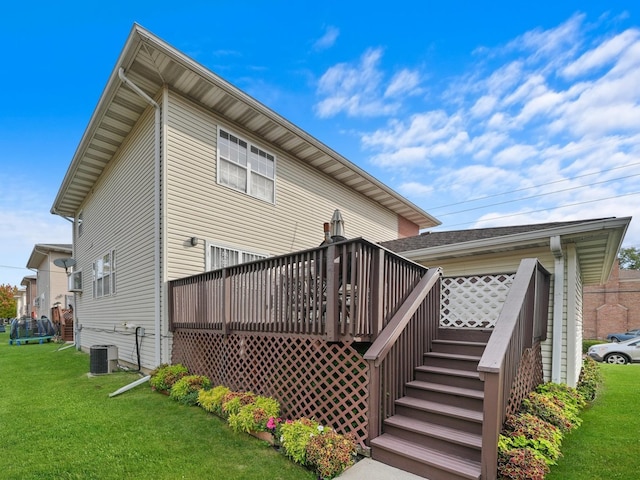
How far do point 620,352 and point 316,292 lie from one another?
14436 millimetres

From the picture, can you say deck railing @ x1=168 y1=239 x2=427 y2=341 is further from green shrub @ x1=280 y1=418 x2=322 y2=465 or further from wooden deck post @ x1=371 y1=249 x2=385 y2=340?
green shrub @ x1=280 y1=418 x2=322 y2=465

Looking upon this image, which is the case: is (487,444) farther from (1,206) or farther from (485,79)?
(1,206)

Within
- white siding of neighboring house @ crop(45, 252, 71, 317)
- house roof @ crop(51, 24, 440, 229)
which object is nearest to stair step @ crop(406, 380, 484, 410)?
house roof @ crop(51, 24, 440, 229)

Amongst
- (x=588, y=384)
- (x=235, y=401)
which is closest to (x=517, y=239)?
(x=588, y=384)

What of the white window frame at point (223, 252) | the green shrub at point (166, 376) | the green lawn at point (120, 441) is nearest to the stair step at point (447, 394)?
the green lawn at point (120, 441)

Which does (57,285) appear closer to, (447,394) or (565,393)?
(447,394)

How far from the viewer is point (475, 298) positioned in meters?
6.06

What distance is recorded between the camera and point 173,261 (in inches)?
275

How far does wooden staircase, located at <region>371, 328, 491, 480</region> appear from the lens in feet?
10.4

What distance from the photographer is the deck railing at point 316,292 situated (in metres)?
3.89

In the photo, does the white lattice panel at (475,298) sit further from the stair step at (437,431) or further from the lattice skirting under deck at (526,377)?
the stair step at (437,431)

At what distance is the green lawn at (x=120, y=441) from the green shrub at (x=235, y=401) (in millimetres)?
205

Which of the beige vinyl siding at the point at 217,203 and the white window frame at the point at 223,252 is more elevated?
the beige vinyl siding at the point at 217,203

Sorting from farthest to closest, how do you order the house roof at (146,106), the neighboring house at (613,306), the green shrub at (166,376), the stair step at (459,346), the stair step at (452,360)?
the neighboring house at (613,306) → the house roof at (146,106) → the green shrub at (166,376) → the stair step at (459,346) → the stair step at (452,360)
